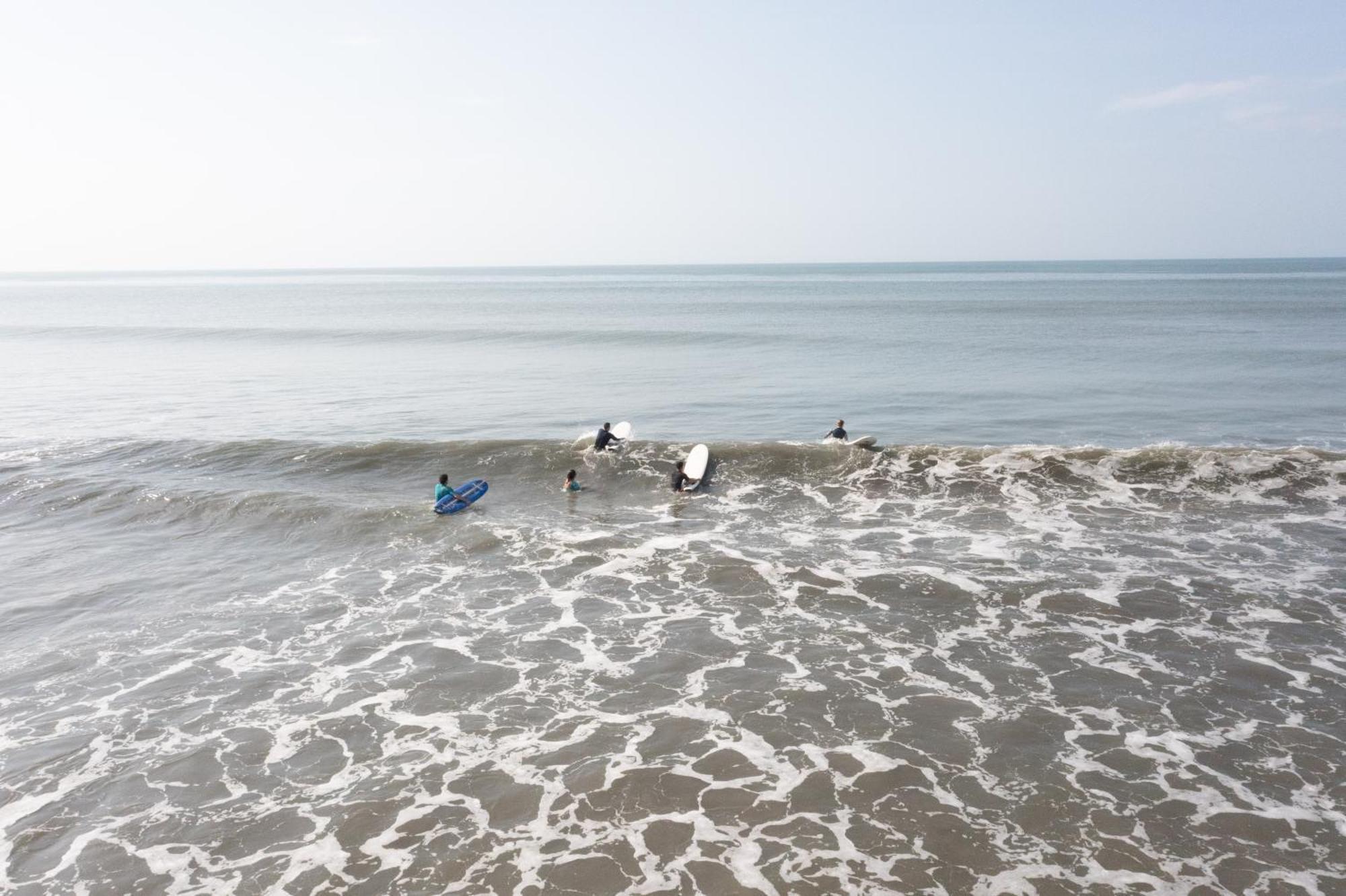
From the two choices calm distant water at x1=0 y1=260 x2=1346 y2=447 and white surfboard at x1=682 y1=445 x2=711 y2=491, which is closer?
white surfboard at x1=682 y1=445 x2=711 y2=491

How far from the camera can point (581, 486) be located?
28562 millimetres

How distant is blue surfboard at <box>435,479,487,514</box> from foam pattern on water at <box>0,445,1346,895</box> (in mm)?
2501

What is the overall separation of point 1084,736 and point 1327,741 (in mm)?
3607

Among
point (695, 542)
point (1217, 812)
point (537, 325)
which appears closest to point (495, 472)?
point (695, 542)

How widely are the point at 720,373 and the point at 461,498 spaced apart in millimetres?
30305

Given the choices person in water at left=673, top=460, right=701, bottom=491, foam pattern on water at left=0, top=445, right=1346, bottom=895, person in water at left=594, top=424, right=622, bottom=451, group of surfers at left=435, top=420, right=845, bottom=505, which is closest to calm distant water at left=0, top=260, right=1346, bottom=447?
group of surfers at left=435, top=420, right=845, bottom=505

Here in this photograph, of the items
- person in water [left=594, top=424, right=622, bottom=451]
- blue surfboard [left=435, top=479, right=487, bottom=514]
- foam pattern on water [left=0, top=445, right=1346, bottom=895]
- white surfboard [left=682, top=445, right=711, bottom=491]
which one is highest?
person in water [left=594, top=424, right=622, bottom=451]

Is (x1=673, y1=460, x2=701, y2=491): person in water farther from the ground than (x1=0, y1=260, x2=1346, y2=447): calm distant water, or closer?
closer

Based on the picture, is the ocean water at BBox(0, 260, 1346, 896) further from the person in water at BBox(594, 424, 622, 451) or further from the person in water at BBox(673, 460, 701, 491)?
the person in water at BBox(594, 424, 622, 451)

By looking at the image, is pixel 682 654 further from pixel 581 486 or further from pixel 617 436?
pixel 617 436

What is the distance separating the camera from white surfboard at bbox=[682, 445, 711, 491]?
91.9ft

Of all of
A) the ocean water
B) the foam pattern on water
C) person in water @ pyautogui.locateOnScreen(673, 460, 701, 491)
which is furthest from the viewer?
person in water @ pyautogui.locateOnScreen(673, 460, 701, 491)

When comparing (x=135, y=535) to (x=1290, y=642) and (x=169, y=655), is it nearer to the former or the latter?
(x=169, y=655)

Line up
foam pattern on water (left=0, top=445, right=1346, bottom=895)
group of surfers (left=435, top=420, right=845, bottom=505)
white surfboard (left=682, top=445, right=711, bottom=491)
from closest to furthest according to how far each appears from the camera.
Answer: foam pattern on water (left=0, top=445, right=1346, bottom=895) < group of surfers (left=435, top=420, right=845, bottom=505) < white surfboard (left=682, top=445, right=711, bottom=491)
